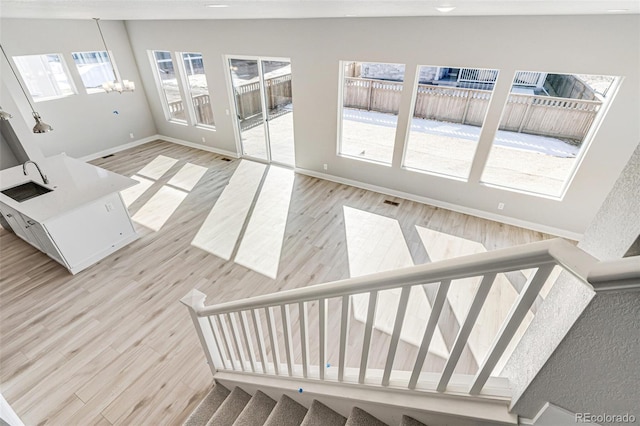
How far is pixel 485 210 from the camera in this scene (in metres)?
4.71

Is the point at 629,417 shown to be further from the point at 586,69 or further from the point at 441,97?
the point at 441,97

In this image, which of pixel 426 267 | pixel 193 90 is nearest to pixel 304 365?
pixel 426 267

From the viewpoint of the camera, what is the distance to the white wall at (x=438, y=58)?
332 centimetres

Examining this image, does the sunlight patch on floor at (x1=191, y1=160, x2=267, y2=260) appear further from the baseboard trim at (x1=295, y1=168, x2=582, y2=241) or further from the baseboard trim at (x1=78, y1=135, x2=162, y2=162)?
the baseboard trim at (x1=78, y1=135, x2=162, y2=162)

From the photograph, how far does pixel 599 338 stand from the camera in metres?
0.73

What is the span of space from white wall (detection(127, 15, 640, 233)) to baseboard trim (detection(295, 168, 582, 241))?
0.06 meters

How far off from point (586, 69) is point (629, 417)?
416 centimetres

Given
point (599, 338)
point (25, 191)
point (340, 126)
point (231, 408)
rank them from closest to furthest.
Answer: point (599, 338) < point (231, 408) < point (25, 191) < point (340, 126)

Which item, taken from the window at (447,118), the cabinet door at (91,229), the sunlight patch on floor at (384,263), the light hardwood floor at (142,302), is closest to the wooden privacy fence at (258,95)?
the light hardwood floor at (142,302)

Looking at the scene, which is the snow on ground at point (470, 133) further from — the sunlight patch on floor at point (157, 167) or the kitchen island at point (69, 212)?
the sunlight patch on floor at point (157, 167)

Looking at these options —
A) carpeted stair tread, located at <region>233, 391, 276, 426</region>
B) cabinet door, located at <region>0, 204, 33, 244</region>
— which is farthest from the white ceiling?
carpeted stair tread, located at <region>233, 391, 276, 426</region>

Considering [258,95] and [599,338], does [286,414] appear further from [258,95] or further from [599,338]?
[258,95]

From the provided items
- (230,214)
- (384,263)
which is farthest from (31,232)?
(384,263)

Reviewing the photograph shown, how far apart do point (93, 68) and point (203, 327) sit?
7389mm
